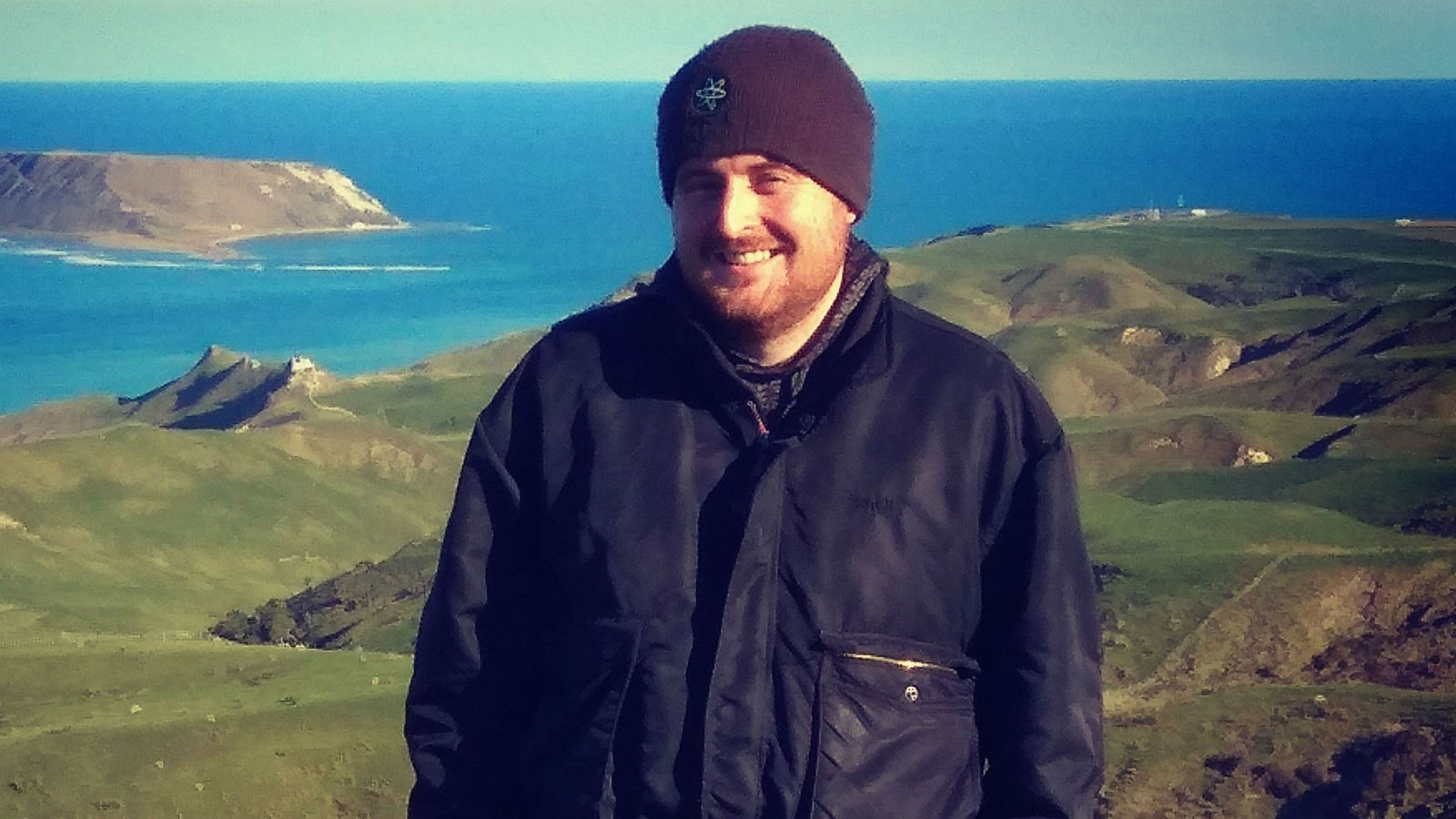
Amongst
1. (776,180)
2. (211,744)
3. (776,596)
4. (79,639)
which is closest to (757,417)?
(776,596)

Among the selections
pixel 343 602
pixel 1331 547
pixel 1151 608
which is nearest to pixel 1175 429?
pixel 1331 547

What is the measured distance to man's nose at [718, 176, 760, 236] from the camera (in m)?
4.70

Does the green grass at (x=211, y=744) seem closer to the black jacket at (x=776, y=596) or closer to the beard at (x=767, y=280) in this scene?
the black jacket at (x=776, y=596)

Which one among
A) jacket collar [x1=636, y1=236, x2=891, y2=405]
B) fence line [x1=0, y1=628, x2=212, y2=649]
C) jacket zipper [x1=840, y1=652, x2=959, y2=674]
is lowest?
fence line [x1=0, y1=628, x2=212, y2=649]

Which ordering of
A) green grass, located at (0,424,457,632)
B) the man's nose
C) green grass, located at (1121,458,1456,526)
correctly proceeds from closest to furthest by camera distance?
the man's nose, green grass, located at (1121,458,1456,526), green grass, located at (0,424,457,632)

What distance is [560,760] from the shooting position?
184 inches

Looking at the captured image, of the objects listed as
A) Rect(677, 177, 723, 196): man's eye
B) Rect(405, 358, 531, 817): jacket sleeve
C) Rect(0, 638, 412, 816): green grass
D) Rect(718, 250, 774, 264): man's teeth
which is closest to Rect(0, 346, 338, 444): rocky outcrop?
Rect(0, 638, 412, 816): green grass

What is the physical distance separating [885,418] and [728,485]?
470 mm

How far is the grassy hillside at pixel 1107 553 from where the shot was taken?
25.9 meters

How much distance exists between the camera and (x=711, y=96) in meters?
4.74

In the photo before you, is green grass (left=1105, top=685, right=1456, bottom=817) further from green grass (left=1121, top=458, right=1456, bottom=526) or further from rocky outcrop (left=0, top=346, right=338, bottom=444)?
rocky outcrop (left=0, top=346, right=338, bottom=444)

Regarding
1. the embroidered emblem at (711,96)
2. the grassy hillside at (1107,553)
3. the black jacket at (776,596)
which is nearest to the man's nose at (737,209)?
the embroidered emblem at (711,96)

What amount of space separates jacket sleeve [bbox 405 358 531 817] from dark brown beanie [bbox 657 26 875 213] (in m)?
0.86

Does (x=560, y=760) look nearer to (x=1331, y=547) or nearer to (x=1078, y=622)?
(x=1078, y=622)
